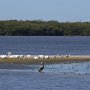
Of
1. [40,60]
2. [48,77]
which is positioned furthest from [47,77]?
[40,60]

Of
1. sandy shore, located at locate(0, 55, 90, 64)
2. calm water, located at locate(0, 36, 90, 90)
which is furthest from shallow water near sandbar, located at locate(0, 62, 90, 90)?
sandy shore, located at locate(0, 55, 90, 64)

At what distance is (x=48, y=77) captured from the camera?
49.3m

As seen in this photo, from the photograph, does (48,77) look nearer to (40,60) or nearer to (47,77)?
(47,77)

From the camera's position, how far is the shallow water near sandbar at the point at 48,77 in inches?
1734

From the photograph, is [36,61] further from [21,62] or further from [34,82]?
[34,82]

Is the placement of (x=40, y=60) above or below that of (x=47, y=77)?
above

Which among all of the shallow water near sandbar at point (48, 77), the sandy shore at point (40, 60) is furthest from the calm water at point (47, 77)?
the sandy shore at point (40, 60)

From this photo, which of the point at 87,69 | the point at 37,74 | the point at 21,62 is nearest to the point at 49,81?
the point at 37,74

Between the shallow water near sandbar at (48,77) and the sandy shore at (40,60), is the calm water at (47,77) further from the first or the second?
the sandy shore at (40,60)

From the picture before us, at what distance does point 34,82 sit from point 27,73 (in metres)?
5.36

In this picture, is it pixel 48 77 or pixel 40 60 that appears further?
pixel 40 60

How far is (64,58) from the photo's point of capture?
63375 millimetres

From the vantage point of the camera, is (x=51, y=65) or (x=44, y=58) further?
(x=44, y=58)

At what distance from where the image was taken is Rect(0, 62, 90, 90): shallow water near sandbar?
44031 mm
